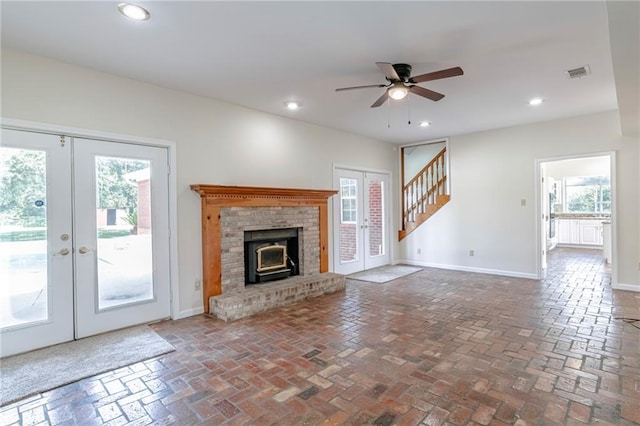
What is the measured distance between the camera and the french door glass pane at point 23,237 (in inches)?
117

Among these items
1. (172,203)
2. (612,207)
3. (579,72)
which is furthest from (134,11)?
(612,207)

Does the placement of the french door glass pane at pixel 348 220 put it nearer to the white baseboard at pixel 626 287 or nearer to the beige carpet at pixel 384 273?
the beige carpet at pixel 384 273

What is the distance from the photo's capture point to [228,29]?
8.83 ft

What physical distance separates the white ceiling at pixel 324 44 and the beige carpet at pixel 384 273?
3088mm

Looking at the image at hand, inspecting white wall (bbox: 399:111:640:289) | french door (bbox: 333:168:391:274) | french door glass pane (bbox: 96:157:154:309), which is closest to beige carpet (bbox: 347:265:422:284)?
french door (bbox: 333:168:391:274)

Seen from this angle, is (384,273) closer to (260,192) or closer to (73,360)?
(260,192)

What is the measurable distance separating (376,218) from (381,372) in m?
4.65

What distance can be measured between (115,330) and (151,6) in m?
3.09

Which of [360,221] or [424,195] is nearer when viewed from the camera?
[360,221]

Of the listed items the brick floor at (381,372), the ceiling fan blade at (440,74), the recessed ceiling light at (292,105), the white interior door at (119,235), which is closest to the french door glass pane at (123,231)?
the white interior door at (119,235)

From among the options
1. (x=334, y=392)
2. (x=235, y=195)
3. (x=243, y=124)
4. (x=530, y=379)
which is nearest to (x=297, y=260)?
(x=235, y=195)

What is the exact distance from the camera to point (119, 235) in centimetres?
364

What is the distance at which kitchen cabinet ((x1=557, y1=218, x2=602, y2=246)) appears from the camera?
386 inches

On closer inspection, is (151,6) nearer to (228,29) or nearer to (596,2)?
(228,29)
